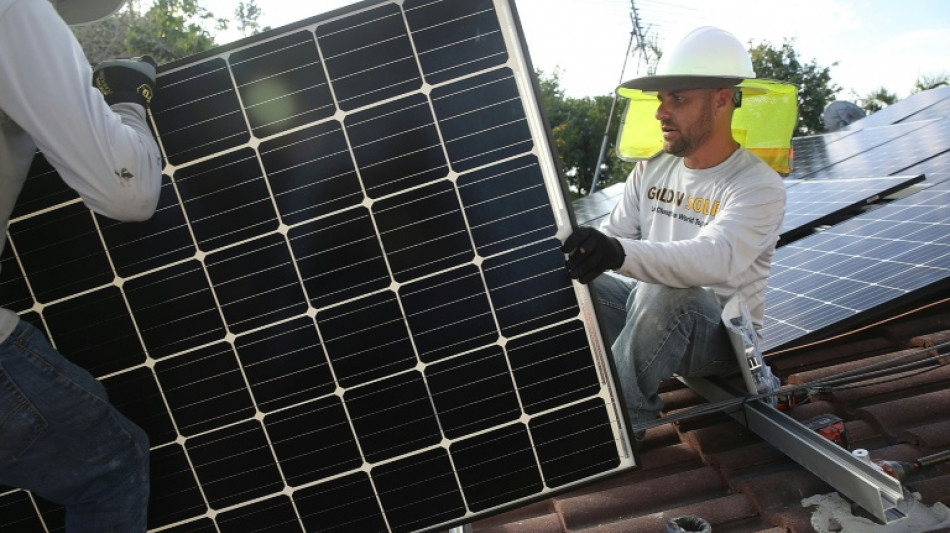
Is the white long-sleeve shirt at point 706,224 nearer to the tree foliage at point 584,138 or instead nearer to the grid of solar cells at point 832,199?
the grid of solar cells at point 832,199

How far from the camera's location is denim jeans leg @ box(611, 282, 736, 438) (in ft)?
13.1

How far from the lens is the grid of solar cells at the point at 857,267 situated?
15.7ft

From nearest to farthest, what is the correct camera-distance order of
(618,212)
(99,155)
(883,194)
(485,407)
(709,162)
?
1. (99,155)
2. (485,407)
3. (709,162)
4. (618,212)
5. (883,194)

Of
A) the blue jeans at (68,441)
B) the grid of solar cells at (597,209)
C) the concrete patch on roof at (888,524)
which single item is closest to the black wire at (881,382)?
the concrete patch on roof at (888,524)

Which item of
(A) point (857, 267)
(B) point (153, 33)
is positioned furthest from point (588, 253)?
(B) point (153, 33)

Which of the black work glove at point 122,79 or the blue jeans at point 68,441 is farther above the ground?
the black work glove at point 122,79

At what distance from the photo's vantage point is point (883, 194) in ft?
23.6

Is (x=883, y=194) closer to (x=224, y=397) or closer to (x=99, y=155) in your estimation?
(x=224, y=397)

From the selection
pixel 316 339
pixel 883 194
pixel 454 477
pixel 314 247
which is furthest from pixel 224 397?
pixel 883 194

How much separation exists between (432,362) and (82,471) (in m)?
1.39

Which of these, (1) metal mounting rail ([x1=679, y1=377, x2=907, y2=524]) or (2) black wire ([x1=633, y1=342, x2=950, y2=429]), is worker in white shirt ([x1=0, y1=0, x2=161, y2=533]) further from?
(1) metal mounting rail ([x1=679, y1=377, x2=907, y2=524])

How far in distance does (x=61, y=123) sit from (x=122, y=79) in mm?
524

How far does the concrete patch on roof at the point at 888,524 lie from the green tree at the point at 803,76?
41.6 metres

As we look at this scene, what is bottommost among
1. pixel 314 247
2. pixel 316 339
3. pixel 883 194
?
pixel 883 194
